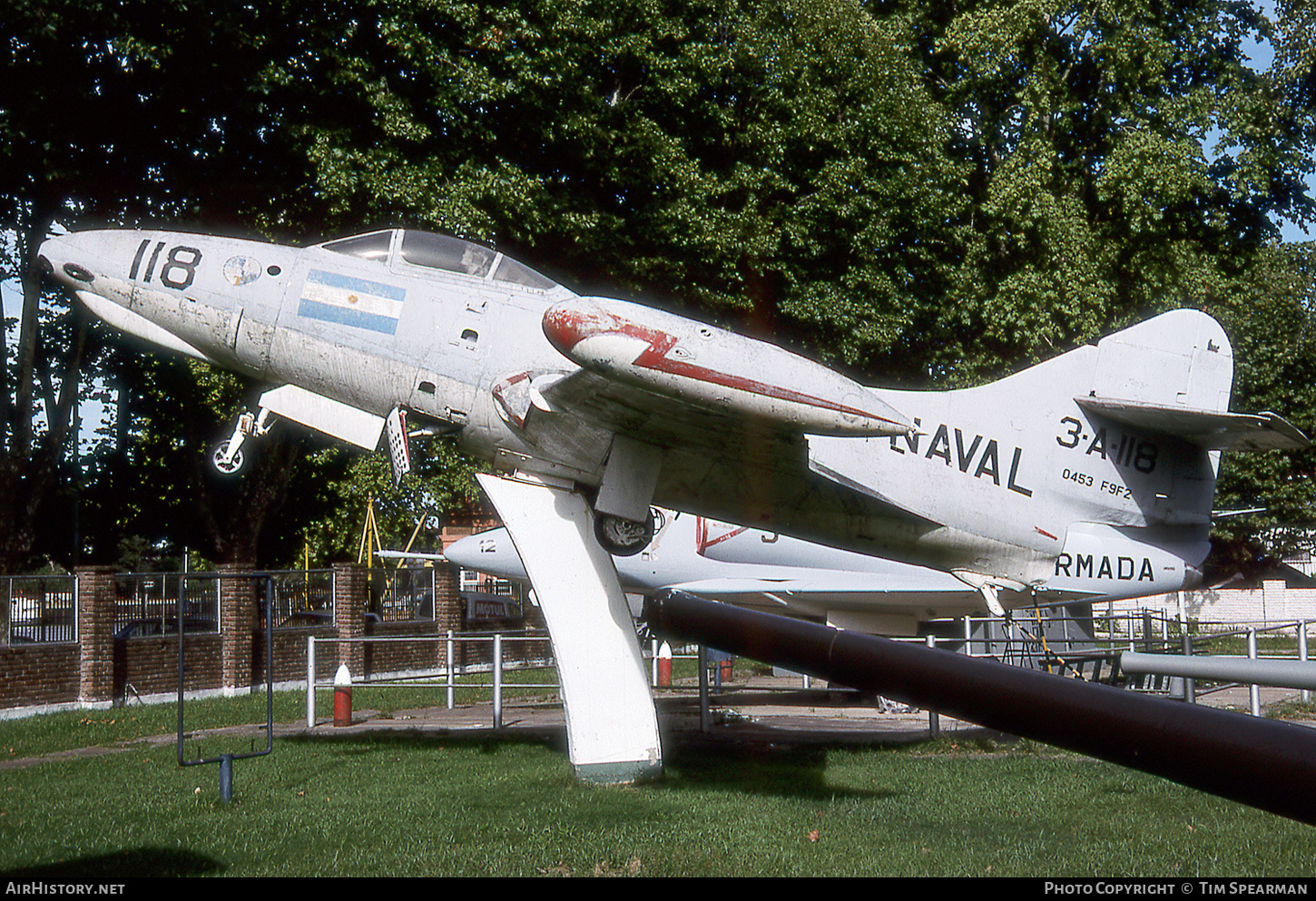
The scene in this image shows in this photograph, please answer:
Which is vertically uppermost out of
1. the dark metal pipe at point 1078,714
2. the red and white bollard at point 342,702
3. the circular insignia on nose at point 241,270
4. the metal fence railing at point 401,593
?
the circular insignia on nose at point 241,270

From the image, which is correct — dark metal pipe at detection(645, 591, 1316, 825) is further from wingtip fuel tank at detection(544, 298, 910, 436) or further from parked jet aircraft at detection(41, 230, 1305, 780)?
parked jet aircraft at detection(41, 230, 1305, 780)

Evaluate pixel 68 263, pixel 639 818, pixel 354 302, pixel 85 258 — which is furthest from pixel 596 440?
pixel 68 263

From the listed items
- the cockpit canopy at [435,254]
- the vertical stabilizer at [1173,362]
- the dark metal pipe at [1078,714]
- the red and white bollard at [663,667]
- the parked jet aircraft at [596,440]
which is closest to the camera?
the dark metal pipe at [1078,714]

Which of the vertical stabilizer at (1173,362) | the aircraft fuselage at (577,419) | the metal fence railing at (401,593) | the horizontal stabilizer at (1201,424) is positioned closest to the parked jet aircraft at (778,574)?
the metal fence railing at (401,593)

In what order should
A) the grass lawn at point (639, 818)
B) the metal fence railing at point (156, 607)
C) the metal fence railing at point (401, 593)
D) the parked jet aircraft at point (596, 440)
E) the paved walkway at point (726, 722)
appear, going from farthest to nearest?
1. the metal fence railing at point (401, 593)
2. the metal fence railing at point (156, 607)
3. the paved walkway at point (726, 722)
4. the parked jet aircraft at point (596, 440)
5. the grass lawn at point (639, 818)

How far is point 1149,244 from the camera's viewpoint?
24.1 m

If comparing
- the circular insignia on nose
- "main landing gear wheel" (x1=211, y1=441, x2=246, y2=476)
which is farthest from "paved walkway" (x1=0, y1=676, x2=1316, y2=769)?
the circular insignia on nose

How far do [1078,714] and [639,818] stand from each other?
6982 mm

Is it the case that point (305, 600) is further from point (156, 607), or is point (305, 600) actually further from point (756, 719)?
point (756, 719)

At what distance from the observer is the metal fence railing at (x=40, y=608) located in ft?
57.8

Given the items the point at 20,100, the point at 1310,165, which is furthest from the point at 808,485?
the point at 1310,165

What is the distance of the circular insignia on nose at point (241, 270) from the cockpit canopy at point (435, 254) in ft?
2.09

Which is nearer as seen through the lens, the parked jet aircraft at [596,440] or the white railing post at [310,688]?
the parked jet aircraft at [596,440]

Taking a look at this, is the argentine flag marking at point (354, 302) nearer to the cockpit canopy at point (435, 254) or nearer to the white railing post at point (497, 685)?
the cockpit canopy at point (435, 254)
